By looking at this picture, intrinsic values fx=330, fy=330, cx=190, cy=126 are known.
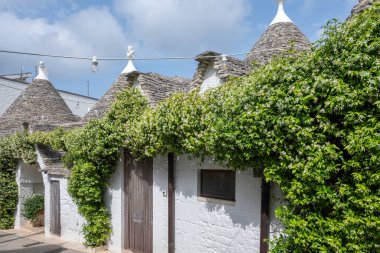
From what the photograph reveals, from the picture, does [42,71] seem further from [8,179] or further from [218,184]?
[218,184]

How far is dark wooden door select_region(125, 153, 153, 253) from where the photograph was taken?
9.39 meters

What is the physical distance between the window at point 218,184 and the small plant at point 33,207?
30.7 ft

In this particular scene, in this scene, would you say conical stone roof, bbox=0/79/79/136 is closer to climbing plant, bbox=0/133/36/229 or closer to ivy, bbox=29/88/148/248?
climbing plant, bbox=0/133/36/229

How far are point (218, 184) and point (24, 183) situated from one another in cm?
1080

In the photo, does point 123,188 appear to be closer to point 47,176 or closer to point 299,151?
point 47,176

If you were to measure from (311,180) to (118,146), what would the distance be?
643cm

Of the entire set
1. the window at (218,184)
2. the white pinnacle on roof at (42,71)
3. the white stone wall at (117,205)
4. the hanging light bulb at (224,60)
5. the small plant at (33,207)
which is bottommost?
the small plant at (33,207)

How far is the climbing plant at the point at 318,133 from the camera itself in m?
4.60

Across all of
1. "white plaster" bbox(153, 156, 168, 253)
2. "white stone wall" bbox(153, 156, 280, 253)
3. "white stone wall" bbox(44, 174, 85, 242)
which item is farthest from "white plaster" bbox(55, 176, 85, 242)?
"white stone wall" bbox(153, 156, 280, 253)

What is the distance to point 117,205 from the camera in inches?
403

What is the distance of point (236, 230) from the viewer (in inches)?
280

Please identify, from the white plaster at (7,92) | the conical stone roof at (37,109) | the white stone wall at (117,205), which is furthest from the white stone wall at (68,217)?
the white plaster at (7,92)

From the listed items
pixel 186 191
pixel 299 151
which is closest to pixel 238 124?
pixel 299 151

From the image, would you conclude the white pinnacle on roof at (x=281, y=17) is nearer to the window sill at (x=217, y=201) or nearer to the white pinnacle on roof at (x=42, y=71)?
the window sill at (x=217, y=201)
